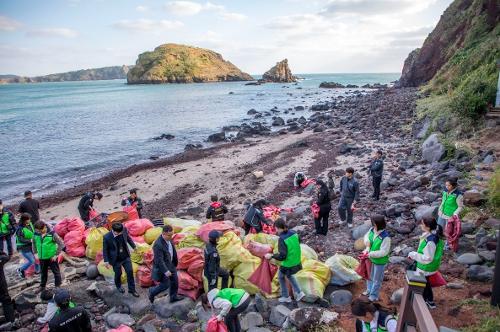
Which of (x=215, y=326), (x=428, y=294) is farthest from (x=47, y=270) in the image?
(x=428, y=294)

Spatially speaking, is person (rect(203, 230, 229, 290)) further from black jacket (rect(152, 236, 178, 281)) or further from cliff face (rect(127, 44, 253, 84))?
cliff face (rect(127, 44, 253, 84))

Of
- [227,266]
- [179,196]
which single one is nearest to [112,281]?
[227,266]

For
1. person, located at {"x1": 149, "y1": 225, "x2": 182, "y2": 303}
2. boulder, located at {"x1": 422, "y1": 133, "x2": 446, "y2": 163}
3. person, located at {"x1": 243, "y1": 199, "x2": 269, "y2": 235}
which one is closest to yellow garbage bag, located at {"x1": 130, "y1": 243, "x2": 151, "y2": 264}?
person, located at {"x1": 149, "y1": 225, "x2": 182, "y2": 303}

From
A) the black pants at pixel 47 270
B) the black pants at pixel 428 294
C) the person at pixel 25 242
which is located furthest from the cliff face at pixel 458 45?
the person at pixel 25 242

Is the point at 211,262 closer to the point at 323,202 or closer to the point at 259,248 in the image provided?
the point at 259,248

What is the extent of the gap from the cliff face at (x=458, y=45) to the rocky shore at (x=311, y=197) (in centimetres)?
457

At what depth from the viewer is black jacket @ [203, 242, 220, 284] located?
6.59m

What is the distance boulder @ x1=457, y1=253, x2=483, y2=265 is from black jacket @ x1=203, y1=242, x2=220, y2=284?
4.81 meters

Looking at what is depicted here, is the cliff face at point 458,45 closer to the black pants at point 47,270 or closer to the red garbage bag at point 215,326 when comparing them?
the red garbage bag at point 215,326

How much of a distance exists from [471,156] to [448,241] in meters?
6.15

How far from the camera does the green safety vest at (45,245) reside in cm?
731

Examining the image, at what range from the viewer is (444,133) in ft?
52.3

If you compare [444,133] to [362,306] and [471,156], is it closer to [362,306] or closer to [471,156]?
[471,156]

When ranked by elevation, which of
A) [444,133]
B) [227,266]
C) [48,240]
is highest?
[444,133]
